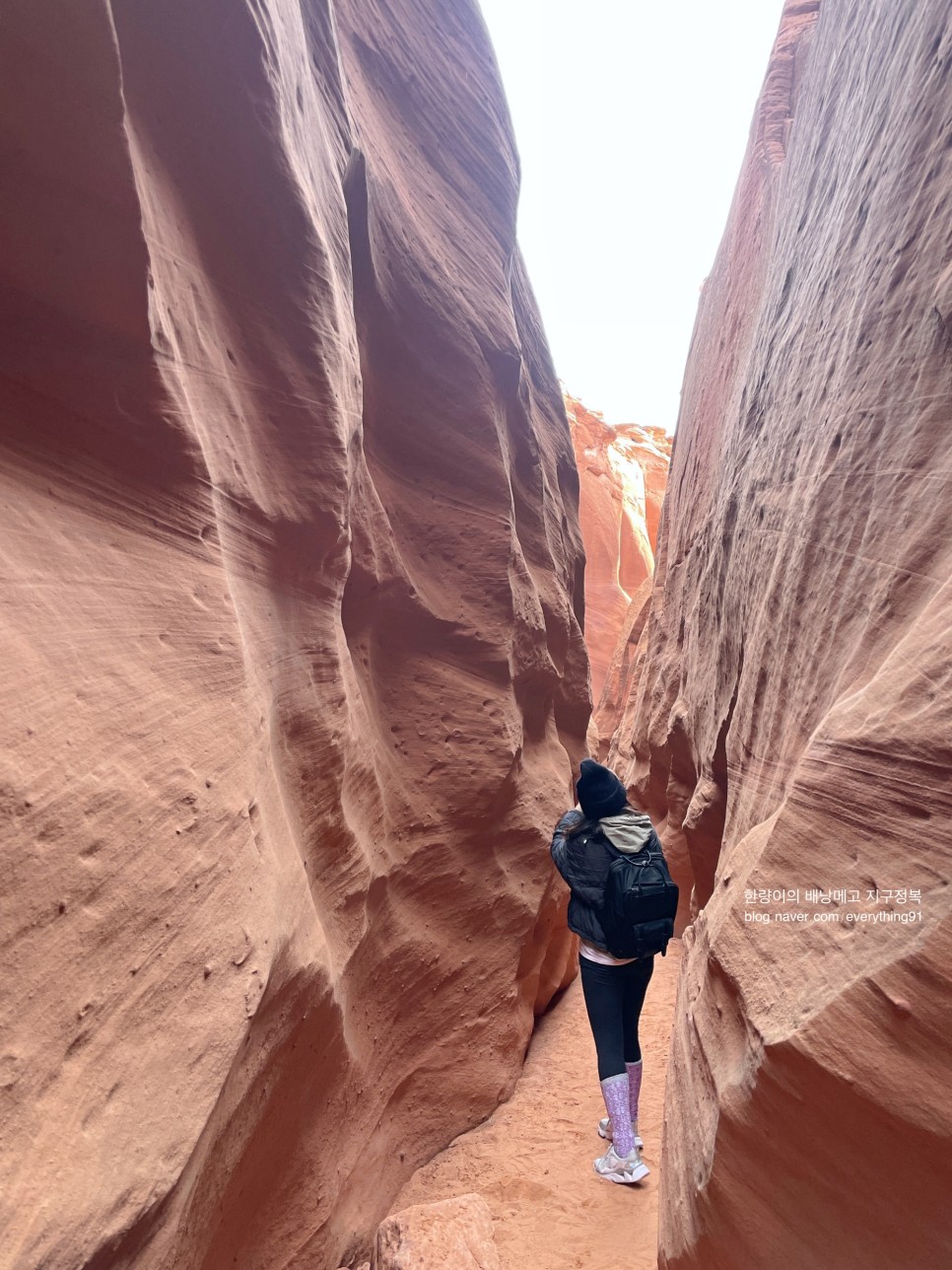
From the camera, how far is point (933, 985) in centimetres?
168

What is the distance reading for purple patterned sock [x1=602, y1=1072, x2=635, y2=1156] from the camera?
11.0 feet

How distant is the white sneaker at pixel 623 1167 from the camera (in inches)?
134

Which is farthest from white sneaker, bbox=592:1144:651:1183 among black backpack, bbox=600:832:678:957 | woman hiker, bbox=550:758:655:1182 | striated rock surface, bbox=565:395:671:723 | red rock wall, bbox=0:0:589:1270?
striated rock surface, bbox=565:395:671:723

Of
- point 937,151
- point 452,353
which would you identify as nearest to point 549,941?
point 452,353

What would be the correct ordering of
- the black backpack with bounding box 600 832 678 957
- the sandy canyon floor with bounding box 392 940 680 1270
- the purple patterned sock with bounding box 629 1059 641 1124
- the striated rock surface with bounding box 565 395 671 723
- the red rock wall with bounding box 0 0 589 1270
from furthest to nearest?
1. the striated rock surface with bounding box 565 395 671 723
2. the purple patterned sock with bounding box 629 1059 641 1124
3. the black backpack with bounding box 600 832 678 957
4. the sandy canyon floor with bounding box 392 940 680 1270
5. the red rock wall with bounding box 0 0 589 1270

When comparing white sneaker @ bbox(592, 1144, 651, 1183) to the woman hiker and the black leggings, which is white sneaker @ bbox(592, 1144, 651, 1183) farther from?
the black leggings

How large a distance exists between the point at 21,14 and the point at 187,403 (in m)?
1.02

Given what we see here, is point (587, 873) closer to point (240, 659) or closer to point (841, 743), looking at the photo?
point (841, 743)

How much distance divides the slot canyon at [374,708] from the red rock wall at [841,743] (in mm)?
17

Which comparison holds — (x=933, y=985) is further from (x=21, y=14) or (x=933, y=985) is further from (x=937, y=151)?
(x=21, y=14)

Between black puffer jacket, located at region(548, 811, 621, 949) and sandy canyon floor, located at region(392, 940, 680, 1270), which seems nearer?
sandy canyon floor, located at region(392, 940, 680, 1270)

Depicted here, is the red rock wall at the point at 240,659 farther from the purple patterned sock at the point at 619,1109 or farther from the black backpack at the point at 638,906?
the black backpack at the point at 638,906

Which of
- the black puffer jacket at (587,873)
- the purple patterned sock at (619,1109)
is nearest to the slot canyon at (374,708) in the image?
the purple patterned sock at (619,1109)

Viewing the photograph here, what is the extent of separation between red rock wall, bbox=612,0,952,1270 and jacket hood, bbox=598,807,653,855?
1.34ft
